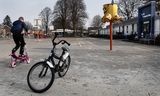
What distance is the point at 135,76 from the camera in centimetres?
1122

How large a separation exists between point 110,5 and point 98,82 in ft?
47.9

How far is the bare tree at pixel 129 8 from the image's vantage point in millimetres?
82812

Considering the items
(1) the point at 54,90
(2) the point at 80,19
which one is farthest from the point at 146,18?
(2) the point at 80,19

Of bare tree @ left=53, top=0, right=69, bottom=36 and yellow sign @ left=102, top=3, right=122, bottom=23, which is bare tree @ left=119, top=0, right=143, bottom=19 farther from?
yellow sign @ left=102, top=3, right=122, bottom=23

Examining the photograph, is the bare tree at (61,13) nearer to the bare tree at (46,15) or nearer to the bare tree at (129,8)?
the bare tree at (46,15)

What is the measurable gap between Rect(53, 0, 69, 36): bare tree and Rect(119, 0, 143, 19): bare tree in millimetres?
24011

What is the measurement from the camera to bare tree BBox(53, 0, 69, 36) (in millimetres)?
105312

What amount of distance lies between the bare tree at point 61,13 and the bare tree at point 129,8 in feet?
78.8

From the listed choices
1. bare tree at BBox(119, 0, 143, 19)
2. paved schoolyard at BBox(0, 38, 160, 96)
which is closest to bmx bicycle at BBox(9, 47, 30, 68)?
paved schoolyard at BBox(0, 38, 160, 96)

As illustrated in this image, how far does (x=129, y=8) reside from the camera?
84375 millimetres

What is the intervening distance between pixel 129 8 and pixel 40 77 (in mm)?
77026

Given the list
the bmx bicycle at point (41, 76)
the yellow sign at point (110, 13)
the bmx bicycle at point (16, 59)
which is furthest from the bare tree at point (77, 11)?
the bmx bicycle at point (41, 76)

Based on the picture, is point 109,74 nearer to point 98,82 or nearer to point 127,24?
point 98,82

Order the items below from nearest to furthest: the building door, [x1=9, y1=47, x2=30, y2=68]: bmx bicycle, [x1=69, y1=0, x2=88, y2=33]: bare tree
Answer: [x1=9, y1=47, x2=30, y2=68]: bmx bicycle < the building door < [x1=69, y1=0, x2=88, y2=33]: bare tree
